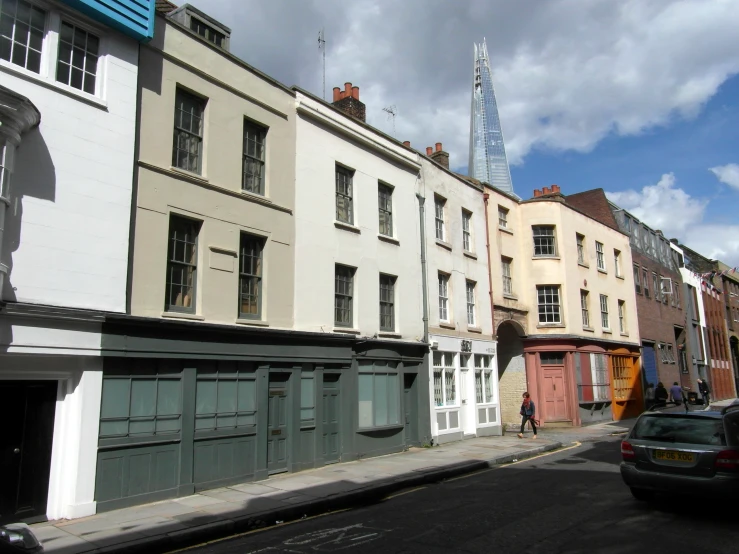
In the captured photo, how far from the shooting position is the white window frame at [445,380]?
737 inches

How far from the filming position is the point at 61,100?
981 cm

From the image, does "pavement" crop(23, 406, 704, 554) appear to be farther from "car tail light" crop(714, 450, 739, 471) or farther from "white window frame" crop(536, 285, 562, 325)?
"white window frame" crop(536, 285, 562, 325)

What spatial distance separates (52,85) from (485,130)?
151 metres

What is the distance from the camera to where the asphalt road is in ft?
23.0

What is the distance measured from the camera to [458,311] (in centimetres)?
2025

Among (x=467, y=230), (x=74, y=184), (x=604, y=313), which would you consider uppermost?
(x=467, y=230)

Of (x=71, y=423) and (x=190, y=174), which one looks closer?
(x=71, y=423)

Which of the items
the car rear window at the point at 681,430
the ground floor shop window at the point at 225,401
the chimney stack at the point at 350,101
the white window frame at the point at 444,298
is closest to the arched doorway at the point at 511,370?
the white window frame at the point at 444,298

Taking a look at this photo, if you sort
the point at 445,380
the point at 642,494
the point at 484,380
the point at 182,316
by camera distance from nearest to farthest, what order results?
the point at 642,494 → the point at 182,316 → the point at 445,380 → the point at 484,380

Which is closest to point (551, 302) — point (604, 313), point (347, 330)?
point (604, 313)

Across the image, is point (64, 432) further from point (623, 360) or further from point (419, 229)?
point (623, 360)

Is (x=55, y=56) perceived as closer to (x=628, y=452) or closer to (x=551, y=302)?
(x=628, y=452)

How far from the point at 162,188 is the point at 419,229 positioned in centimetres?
972

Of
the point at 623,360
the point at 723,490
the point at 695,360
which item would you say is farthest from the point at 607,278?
the point at 723,490
